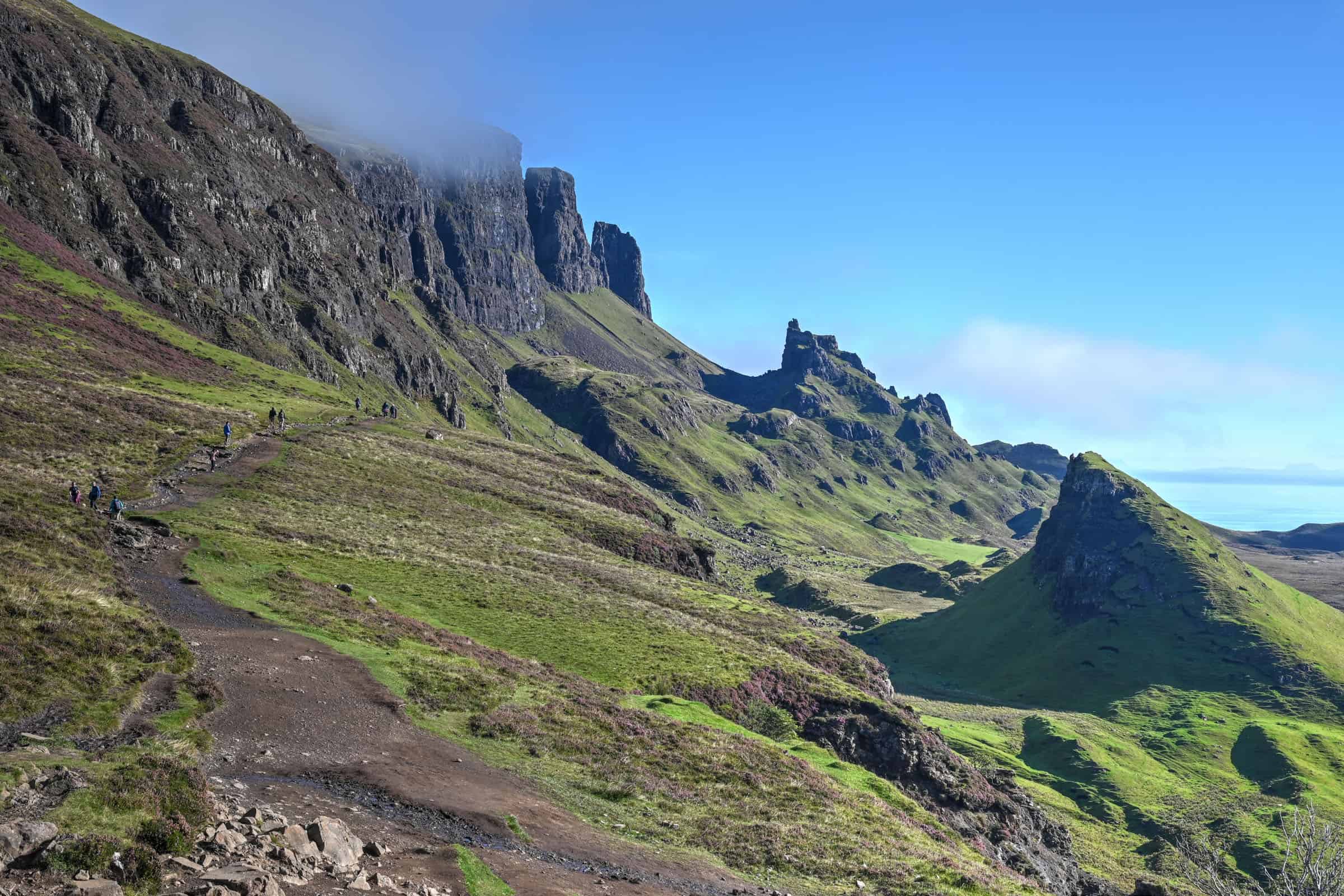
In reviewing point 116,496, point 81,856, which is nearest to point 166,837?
point 81,856

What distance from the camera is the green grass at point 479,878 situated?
22922 mm

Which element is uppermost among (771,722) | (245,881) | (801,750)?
(245,881)

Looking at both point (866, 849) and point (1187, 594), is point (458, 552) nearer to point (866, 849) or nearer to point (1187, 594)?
point (866, 849)

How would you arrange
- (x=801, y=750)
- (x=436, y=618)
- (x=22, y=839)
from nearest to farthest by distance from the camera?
(x=22, y=839)
(x=801, y=750)
(x=436, y=618)

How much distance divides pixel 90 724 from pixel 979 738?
123m

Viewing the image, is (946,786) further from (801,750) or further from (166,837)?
(166,837)

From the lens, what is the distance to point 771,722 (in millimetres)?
56406

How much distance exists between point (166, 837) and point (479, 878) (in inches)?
322

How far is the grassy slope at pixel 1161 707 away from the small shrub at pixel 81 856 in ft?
287

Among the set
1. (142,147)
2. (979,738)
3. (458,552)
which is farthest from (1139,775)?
(142,147)

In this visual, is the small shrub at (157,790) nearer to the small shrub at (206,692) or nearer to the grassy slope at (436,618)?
the grassy slope at (436,618)

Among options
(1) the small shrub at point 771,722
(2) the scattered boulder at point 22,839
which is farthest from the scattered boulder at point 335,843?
(1) the small shrub at point 771,722

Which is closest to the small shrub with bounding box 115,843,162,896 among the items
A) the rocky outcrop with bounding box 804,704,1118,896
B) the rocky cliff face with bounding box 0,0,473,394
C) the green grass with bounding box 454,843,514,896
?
the green grass with bounding box 454,843,514,896

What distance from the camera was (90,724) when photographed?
2700 centimetres
